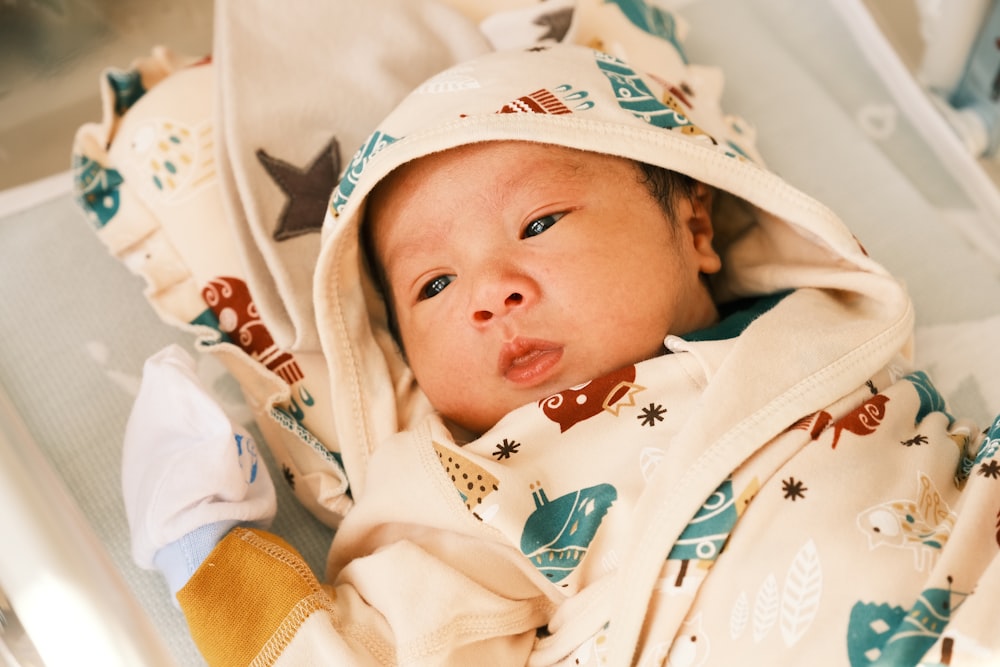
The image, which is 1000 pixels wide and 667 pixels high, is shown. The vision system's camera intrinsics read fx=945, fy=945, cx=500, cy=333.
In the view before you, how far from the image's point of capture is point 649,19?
1.35m

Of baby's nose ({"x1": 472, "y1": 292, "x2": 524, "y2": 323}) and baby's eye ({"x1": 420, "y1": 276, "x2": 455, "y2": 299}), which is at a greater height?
baby's eye ({"x1": 420, "y1": 276, "x2": 455, "y2": 299})

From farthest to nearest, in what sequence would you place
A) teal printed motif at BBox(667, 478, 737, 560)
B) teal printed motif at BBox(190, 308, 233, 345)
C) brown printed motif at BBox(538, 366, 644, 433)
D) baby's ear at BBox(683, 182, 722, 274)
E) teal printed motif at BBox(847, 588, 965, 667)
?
teal printed motif at BBox(190, 308, 233, 345), baby's ear at BBox(683, 182, 722, 274), brown printed motif at BBox(538, 366, 644, 433), teal printed motif at BBox(667, 478, 737, 560), teal printed motif at BBox(847, 588, 965, 667)

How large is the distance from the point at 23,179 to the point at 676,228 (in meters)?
1.05

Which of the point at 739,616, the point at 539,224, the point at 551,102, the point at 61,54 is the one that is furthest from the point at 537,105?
the point at 61,54

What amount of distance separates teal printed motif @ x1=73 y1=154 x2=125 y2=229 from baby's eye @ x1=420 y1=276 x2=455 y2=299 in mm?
456

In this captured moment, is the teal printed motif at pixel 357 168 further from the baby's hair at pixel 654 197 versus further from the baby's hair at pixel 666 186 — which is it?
the baby's hair at pixel 666 186

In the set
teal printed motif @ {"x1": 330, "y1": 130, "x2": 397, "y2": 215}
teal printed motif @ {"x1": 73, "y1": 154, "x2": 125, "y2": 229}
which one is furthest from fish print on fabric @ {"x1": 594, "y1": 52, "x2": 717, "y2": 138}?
teal printed motif @ {"x1": 73, "y1": 154, "x2": 125, "y2": 229}

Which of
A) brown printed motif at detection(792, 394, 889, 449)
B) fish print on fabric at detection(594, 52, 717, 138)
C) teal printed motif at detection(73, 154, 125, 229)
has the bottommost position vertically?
brown printed motif at detection(792, 394, 889, 449)

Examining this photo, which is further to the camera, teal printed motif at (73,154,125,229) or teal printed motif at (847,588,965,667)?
teal printed motif at (73,154,125,229)

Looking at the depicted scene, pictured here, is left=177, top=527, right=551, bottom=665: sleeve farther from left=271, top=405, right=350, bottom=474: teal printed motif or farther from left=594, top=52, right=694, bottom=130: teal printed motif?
left=594, top=52, right=694, bottom=130: teal printed motif

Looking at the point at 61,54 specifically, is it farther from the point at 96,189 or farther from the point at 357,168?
the point at 357,168

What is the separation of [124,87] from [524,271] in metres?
0.67

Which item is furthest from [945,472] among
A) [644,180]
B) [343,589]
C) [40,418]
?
[40,418]

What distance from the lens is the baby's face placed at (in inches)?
36.2
